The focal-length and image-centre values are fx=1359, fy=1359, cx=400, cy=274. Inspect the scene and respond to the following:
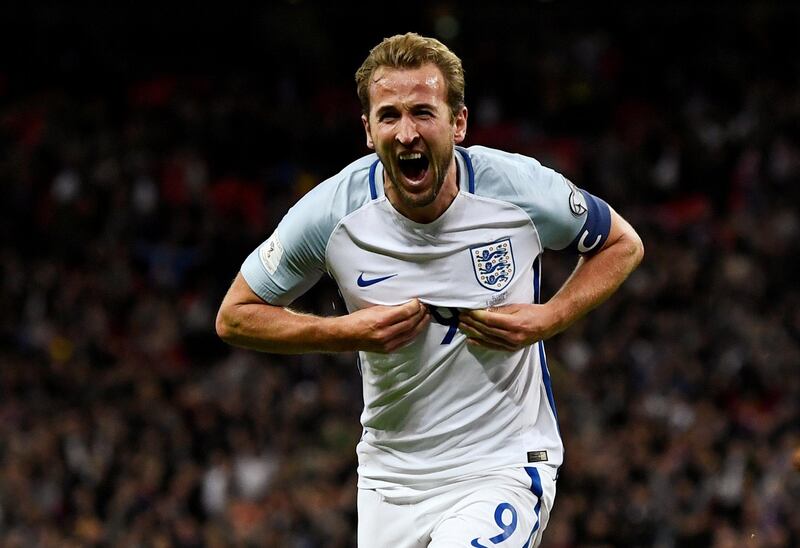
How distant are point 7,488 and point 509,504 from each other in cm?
946

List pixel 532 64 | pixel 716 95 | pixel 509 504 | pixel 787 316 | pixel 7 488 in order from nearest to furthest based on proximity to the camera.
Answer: pixel 509 504 → pixel 7 488 → pixel 787 316 → pixel 716 95 → pixel 532 64

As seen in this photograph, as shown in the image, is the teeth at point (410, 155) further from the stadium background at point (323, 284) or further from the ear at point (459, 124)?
the stadium background at point (323, 284)

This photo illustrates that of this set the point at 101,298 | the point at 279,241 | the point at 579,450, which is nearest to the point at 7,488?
the point at 101,298

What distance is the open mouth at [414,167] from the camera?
4.47 metres

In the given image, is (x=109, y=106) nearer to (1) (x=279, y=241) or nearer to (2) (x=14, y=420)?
(2) (x=14, y=420)

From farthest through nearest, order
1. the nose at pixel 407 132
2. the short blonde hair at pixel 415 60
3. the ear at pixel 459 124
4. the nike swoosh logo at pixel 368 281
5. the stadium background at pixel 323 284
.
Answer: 1. the stadium background at pixel 323 284
2. the nike swoosh logo at pixel 368 281
3. the ear at pixel 459 124
4. the short blonde hair at pixel 415 60
5. the nose at pixel 407 132

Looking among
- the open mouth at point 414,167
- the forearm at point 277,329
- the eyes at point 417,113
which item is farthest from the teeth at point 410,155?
the forearm at point 277,329

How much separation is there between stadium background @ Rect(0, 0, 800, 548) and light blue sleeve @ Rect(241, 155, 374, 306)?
7.26 metres

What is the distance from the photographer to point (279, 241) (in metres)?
4.68

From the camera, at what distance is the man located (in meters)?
4.55

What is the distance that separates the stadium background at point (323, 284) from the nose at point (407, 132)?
7.62 metres

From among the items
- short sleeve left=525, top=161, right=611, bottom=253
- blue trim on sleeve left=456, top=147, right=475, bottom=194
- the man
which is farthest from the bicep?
short sleeve left=525, top=161, right=611, bottom=253

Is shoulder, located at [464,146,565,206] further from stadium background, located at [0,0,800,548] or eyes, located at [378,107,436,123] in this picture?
stadium background, located at [0,0,800,548]

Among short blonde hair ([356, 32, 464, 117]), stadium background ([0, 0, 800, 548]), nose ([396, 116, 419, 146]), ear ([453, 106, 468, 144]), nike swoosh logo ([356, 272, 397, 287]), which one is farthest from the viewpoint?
stadium background ([0, 0, 800, 548])
